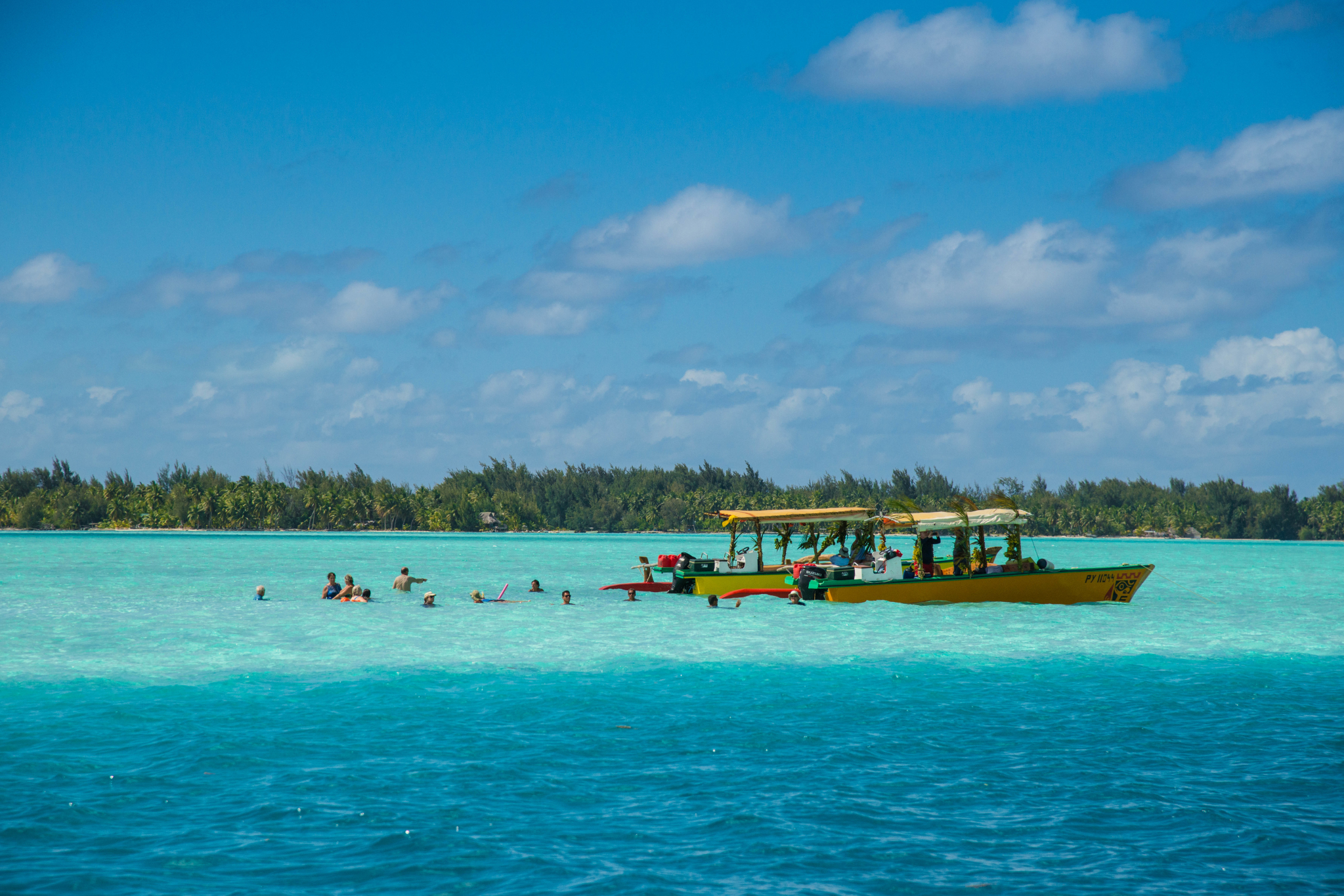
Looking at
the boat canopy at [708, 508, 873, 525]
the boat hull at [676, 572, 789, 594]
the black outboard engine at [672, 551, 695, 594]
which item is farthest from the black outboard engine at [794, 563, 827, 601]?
the black outboard engine at [672, 551, 695, 594]

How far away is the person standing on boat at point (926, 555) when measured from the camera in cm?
3303

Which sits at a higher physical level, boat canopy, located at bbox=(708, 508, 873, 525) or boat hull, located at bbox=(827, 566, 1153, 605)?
boat canopy, located at bbox=(708, 508, 873, 525)

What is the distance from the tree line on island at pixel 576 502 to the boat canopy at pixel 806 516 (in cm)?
11112

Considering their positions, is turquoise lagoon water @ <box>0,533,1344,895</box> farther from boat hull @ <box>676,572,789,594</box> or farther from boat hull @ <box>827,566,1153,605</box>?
boat hull @ <box>676,572,789,594</box>

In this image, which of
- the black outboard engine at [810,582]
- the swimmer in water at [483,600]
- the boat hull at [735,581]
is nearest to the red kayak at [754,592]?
the boat hull at [735,581]

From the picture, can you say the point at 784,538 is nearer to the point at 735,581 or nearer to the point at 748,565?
the point at 748,565

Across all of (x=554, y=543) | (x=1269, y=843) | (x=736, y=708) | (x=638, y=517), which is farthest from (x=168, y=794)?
(x=638, y=517)

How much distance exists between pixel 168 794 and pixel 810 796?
23.0 feet

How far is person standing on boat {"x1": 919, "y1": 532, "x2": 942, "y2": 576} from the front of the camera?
33.0 m

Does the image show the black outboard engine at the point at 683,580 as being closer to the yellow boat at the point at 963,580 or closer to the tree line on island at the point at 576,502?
the yellow boat at the point at 963,580

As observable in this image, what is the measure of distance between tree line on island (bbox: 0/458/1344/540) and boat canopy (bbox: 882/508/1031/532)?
111 m

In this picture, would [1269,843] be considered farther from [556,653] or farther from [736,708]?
[556,653]

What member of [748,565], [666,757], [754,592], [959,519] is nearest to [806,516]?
[754,592]

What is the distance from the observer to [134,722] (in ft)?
49.5
